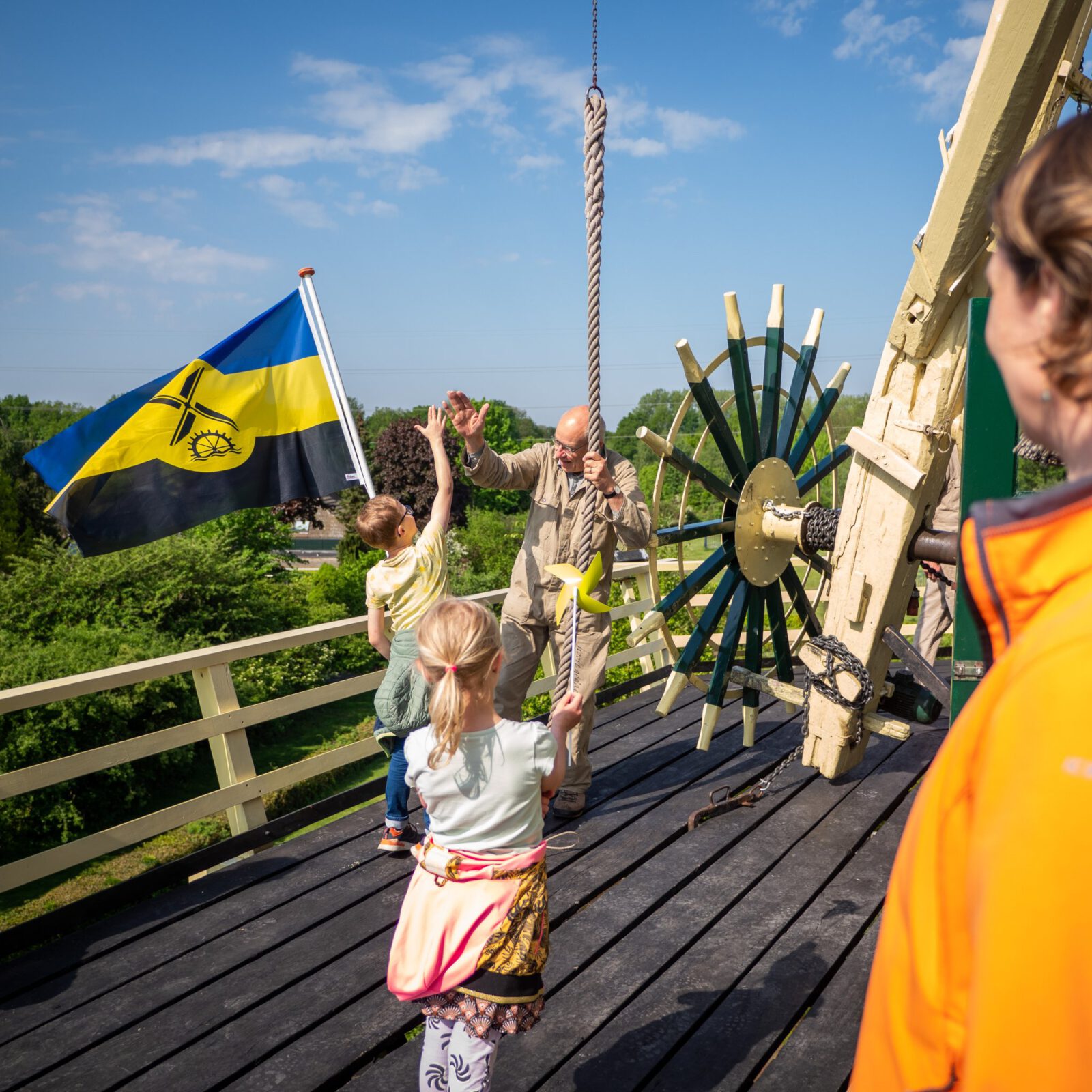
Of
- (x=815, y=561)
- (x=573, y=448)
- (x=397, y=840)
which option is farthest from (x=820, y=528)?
(x=397, y=840)

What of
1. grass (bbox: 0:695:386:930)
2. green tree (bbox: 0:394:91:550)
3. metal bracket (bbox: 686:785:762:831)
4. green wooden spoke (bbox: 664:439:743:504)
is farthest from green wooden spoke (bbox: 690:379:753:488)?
green tree (bbox: 0:394:91:550)

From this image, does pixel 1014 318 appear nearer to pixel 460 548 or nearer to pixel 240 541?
pixel 240 541

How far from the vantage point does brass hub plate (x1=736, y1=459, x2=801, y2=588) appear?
3.59m

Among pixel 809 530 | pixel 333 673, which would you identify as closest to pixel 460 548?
pixel 333 673

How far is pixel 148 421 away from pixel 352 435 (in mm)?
937

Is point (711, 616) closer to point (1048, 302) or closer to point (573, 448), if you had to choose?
point (573, 448)

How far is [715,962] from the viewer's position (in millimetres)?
Result: 2717

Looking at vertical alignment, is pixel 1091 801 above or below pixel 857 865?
above

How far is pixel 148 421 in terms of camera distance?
14.1 ft

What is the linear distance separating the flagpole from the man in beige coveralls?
982 millimetres

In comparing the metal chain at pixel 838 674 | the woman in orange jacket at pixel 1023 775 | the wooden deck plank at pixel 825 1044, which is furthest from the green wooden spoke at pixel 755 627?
the woman in orange jacket at pixel 1023 775

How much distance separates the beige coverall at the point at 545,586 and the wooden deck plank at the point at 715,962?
0.94m

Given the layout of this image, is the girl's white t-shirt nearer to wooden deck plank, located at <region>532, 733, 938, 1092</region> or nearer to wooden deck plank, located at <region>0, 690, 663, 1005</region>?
wooden deck plank, located at <region>532, 733, 938, 1092</region>

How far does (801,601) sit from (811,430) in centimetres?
76
